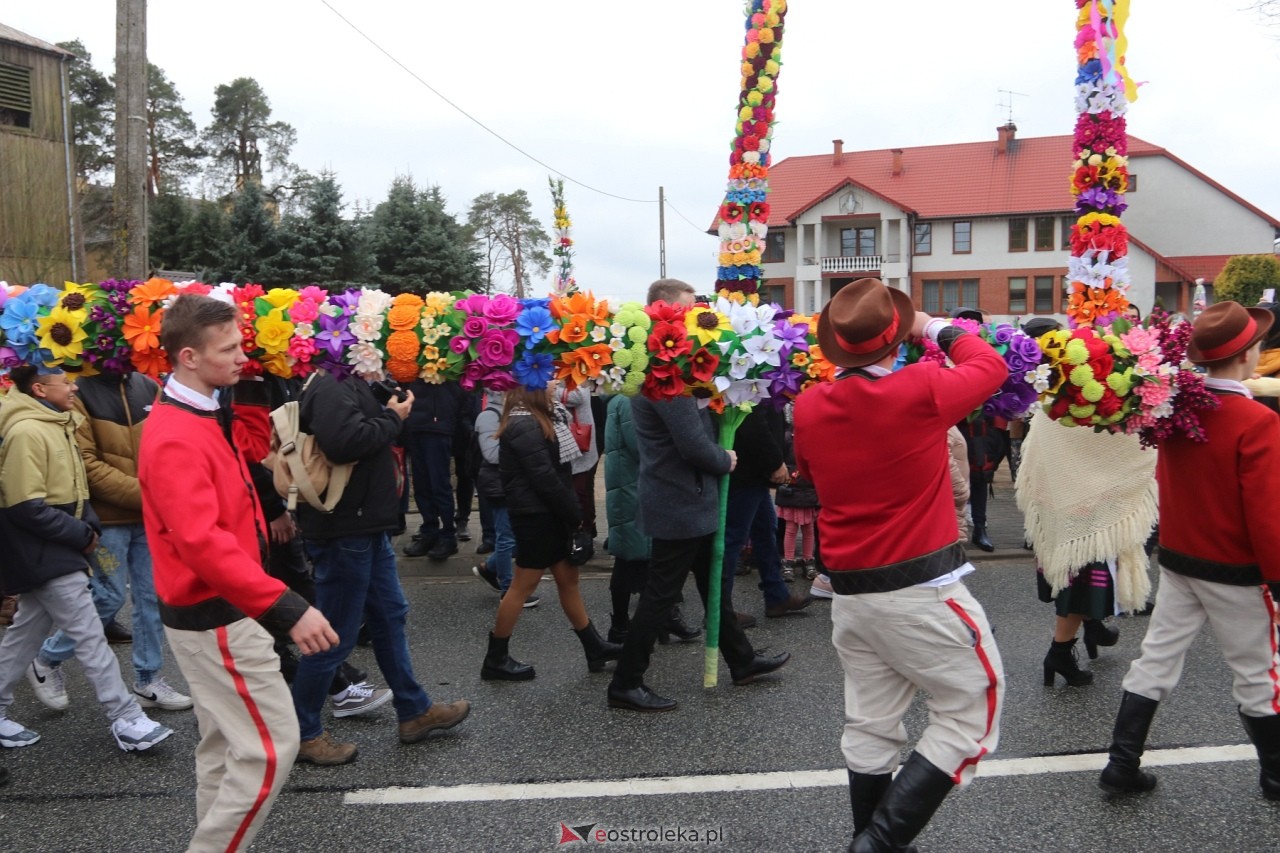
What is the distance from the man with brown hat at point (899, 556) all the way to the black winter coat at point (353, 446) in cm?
195

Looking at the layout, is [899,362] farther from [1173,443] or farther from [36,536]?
[36,536]

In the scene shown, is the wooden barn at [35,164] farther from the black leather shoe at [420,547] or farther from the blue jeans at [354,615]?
the blue jeans at [354,615]

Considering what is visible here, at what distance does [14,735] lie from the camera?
4.30 meters

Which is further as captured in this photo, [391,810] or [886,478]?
[391,810]

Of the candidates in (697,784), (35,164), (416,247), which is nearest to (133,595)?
(697,784)

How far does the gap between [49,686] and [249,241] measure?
656 inches

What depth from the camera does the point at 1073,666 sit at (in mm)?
4742

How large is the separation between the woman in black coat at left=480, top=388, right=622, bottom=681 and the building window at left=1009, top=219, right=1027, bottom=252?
43462mm

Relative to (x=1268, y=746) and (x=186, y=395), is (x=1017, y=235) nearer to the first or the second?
(x=1268, y=746)

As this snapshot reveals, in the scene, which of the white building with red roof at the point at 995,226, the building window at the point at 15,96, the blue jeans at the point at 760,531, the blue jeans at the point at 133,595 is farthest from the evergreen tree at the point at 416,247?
the white building with red roof at the point at 995,226

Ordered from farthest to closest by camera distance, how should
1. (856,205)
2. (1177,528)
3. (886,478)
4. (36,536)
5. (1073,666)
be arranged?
(856,205), (1073,666), (36,536), (1177,528), (886,478)

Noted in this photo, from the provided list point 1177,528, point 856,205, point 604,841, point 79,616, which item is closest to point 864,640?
point 604,841

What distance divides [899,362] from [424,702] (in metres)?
2.70

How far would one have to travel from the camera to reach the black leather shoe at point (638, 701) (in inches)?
179
